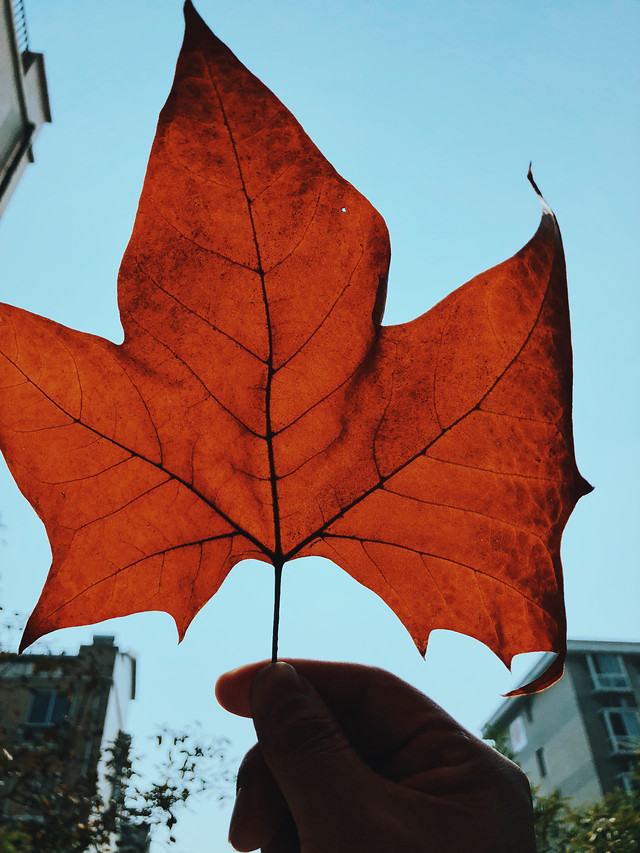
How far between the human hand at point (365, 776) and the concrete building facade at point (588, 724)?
17.5m

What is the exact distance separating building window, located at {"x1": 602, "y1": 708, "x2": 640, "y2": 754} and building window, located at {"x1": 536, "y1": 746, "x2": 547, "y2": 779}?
319cm

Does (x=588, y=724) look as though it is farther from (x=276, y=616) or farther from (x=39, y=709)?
(x=276, y=616)

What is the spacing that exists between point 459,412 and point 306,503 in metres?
0.34

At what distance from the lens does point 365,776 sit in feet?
3.20

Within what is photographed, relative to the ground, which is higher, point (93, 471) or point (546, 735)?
point (546, 735)

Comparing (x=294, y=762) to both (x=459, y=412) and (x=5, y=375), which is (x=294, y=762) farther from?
(x=5, y=375)

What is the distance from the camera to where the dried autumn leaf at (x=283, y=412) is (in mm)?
878

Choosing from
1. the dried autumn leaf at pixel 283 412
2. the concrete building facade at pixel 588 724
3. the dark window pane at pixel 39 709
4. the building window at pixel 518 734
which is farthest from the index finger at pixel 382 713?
the building window at pixel 518 734

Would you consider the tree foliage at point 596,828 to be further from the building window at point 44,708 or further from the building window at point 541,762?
the building window at point 44,708

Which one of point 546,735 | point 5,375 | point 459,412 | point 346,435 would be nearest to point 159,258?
point 5,375

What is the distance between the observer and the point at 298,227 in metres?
0.88

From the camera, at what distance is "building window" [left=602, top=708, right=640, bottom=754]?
1683cm

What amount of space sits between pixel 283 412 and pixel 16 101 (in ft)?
47.2

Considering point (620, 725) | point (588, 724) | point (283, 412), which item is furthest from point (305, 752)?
point (620, 725)
